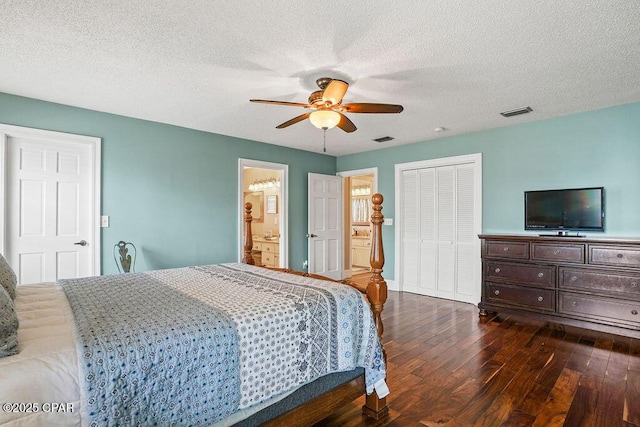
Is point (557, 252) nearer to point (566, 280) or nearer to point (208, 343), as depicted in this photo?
point (566, 280)

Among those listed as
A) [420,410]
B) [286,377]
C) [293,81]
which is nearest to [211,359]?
[286,377]

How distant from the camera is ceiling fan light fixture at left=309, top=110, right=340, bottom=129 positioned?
268 centimetres

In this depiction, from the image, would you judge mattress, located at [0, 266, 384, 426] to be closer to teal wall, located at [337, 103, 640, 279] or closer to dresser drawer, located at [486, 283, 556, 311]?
dresser drawer, located at [486, 283, 556, 311]

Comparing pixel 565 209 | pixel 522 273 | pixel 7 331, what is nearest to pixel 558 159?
pixel 565 209

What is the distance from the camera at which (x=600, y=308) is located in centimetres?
325

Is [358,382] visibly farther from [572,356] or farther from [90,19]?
[90,19]

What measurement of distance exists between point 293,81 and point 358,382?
2.37m

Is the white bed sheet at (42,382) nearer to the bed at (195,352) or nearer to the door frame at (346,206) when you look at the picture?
the bed at (195,352)

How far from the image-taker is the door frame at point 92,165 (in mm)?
3152

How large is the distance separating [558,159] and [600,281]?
4.78 ft

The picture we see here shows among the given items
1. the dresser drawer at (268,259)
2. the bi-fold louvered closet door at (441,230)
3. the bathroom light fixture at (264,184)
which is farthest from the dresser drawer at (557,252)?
the bathroom light fixture at (264,184)

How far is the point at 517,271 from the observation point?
3768 mm

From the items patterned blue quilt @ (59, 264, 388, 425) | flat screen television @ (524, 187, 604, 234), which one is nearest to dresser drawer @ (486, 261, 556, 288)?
flat screen television @ (524, 187, 604, 234)

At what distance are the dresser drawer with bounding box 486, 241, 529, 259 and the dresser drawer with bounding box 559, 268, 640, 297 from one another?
391mm
